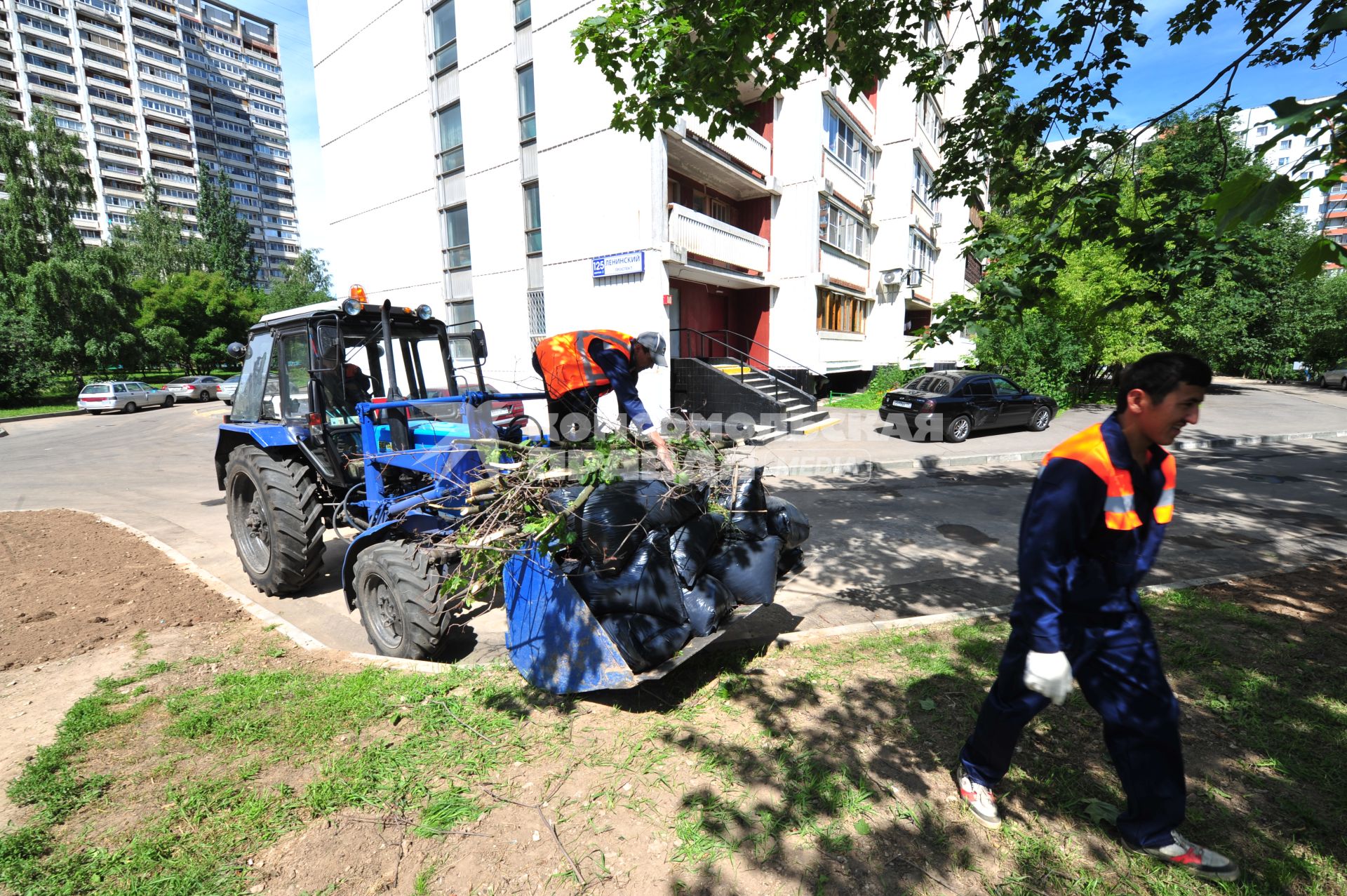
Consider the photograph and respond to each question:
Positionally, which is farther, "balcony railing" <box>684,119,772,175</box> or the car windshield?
"balcony railing" <box>684,119,772,175</box>

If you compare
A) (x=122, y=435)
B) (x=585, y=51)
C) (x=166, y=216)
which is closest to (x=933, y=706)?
(x=585, y=51)

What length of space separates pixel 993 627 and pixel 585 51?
558cm

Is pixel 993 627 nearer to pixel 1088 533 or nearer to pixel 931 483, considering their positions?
pixel 1088 533

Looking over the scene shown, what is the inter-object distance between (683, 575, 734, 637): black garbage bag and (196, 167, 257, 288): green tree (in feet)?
191

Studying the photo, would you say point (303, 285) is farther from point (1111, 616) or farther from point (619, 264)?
point (1111, 616)

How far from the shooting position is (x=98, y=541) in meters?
6.51

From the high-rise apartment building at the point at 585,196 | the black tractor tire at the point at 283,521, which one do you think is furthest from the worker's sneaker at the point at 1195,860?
the high-rise apartment building at the point at 585,196

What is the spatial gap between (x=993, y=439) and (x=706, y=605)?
12.8m

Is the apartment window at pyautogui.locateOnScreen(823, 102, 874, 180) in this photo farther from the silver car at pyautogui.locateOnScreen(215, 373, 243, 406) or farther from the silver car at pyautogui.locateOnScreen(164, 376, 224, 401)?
the silver car at pyautogui.locateOnScreen(164, 376, 224, 401)

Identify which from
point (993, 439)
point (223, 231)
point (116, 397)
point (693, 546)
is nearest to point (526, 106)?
point (993, 439)

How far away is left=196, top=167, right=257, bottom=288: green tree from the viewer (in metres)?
47.5

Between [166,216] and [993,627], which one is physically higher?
[166,216]

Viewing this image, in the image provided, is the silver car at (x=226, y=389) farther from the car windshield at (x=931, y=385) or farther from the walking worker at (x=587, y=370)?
the walking worker at (x=587, y=370)

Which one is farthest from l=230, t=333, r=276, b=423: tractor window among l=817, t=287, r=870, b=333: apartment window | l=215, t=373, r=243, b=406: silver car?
l=215, t=373, r=243, b=406: silver car
